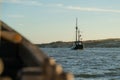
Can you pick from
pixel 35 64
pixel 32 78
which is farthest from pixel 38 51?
pixel 32 78

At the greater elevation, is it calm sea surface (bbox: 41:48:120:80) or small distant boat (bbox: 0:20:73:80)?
small distant boat (bbox: 0:20:73:80)

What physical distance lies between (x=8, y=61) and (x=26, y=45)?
44 centimetres

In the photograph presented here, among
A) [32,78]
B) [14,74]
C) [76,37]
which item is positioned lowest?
[76,37]

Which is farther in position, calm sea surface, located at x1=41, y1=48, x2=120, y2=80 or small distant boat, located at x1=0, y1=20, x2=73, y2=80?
calm sea surface, located at x1=41, y1=48, x2=120, y2=80

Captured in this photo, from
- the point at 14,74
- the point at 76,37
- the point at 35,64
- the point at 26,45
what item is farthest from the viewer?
the point at 76,37

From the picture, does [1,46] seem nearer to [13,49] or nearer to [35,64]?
[13,49]

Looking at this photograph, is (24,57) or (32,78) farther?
(24,57)

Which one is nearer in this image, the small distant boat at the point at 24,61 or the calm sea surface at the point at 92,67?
the small distant boat at the point at 24,61

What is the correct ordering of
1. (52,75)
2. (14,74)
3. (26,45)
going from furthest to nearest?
1. (14,74)
2. (26,45)
3. (52,75)

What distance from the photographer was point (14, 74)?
476 cm

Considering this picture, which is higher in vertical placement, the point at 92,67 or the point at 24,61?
the point at 24,61

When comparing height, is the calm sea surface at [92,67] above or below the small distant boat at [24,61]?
below

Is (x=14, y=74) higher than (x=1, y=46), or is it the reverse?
(x=1, y=46)

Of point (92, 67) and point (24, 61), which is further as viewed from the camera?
point (92, 67)
